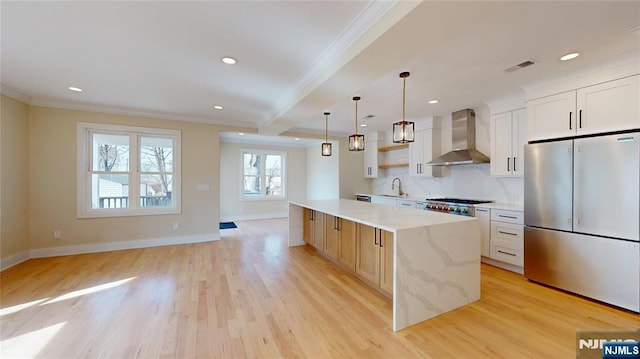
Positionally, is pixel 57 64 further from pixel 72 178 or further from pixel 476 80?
pixel 476 80

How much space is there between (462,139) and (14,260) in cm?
733

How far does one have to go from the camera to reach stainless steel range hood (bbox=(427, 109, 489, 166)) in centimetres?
420

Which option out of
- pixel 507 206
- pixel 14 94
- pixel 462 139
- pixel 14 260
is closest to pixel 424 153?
pixel 462 139

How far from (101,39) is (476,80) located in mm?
3972

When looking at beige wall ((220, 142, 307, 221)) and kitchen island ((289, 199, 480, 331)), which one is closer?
kitchen island ((289, 199, 480, 331))

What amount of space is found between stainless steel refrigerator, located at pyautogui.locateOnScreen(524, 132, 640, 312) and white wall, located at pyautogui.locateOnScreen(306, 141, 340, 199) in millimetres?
4132

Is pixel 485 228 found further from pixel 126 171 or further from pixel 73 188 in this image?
pixel 73 188

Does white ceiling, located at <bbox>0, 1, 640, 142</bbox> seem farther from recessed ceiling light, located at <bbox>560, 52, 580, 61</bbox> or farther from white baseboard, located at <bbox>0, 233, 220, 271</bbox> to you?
white baseboard, located at <bbox>0, 233, 220, 271</bbox>

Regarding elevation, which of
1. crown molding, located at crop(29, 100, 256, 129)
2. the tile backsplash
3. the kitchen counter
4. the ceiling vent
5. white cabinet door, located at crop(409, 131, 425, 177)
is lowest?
the kitchen counter

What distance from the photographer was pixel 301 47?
92.2 inches

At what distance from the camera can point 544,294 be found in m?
2.81

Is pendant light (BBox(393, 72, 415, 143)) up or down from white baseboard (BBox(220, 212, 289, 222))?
up

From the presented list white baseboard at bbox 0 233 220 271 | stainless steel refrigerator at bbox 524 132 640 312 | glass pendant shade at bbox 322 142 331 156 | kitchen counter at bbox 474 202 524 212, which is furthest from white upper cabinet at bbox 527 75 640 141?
white baseboard at bbox 0 233 220 271

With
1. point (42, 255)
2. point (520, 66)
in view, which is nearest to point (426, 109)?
point (520, 66)
